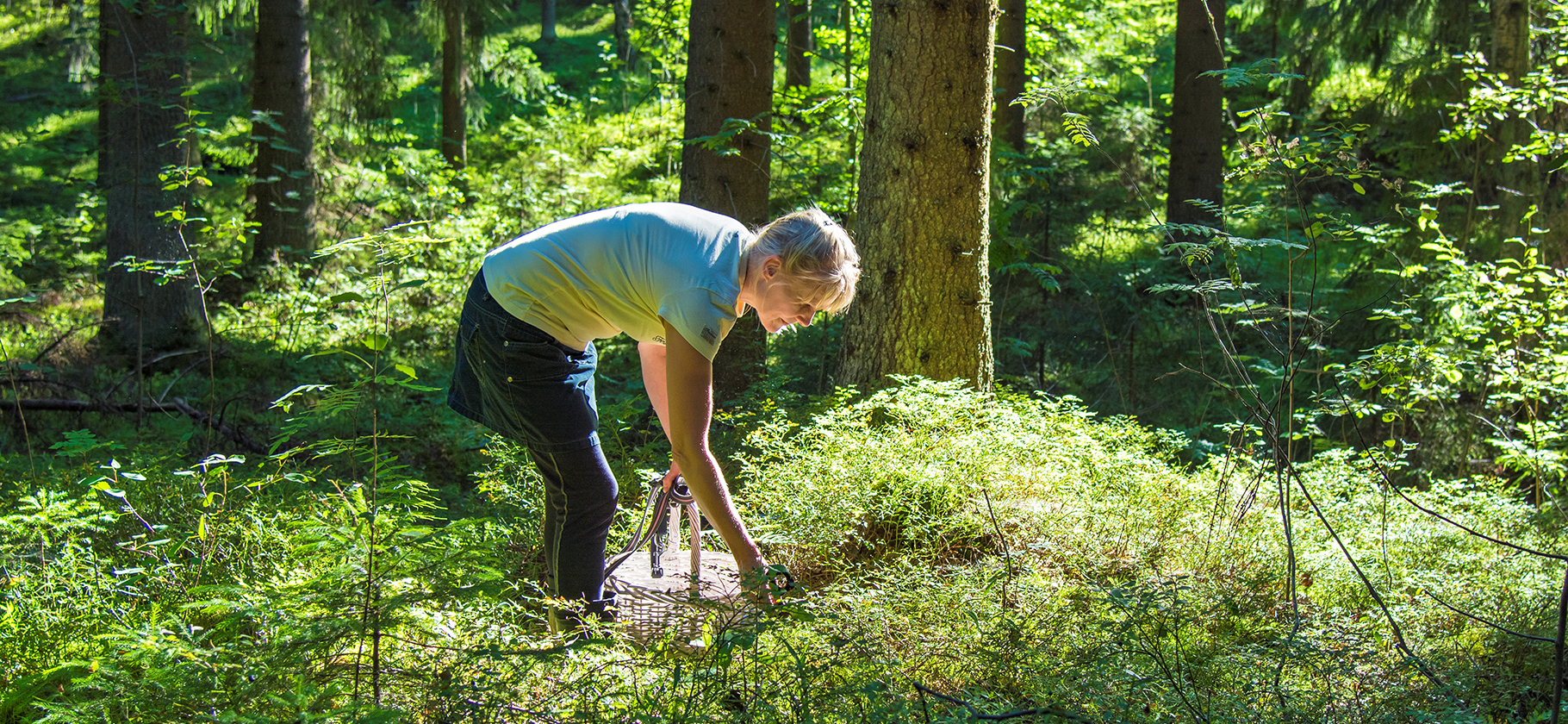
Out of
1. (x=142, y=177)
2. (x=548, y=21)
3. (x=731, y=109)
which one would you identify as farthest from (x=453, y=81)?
(x=548, y=21)

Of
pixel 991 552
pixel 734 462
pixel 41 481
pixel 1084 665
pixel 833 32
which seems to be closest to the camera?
pixel 1084 665

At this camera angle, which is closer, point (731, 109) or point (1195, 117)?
point (731, 109)

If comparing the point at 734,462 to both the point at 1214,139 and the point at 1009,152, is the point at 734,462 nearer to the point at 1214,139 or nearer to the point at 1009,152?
the point at 1009,152

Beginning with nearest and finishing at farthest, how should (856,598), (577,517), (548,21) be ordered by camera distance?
1. (577,517)
2. (856,598)
3. (548,21)

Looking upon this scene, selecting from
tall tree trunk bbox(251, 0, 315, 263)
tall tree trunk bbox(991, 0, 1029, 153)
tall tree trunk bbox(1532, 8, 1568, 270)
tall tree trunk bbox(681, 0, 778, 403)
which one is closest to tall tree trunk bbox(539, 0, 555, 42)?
tall tree trunk bbox(251, 0, 315, 263)

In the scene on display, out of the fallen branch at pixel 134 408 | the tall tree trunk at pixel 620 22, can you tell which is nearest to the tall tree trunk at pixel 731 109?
the fallen branch at pixel 134 408

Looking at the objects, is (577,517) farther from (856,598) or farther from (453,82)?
(453,82)

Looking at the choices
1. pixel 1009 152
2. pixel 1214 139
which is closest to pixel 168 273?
pixel 1009 152

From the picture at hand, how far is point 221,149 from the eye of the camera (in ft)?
35.4

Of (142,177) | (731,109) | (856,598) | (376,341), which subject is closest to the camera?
(376,341)

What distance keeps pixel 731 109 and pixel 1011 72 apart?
17.0 ft

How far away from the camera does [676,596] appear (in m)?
3.18

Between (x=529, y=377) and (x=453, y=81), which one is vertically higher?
(x=453, y=81)

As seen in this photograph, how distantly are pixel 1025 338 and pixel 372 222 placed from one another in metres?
7.97
